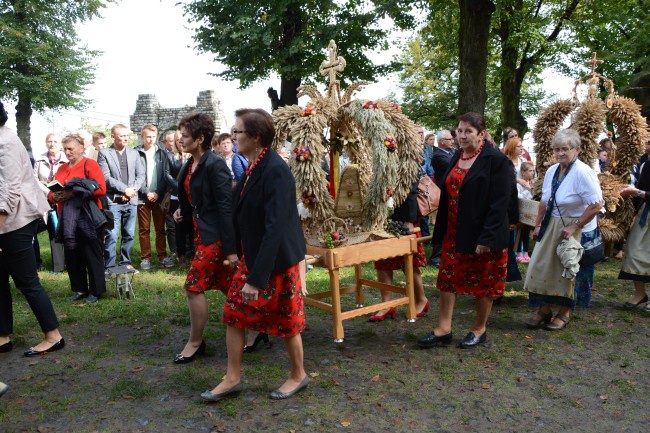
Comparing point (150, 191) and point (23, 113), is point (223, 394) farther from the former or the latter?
point (23, 113)

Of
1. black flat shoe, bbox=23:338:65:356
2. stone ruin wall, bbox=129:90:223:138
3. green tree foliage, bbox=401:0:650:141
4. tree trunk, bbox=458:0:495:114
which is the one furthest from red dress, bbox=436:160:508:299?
stone ruin wall, bbox=129:90:223:138

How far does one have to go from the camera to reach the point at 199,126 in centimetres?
442

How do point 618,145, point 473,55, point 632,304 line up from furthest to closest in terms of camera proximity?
1. point 473,55
2. point 618,145
3. point 632,304

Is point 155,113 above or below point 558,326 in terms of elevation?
above

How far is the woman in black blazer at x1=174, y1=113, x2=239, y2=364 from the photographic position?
4.29 metres

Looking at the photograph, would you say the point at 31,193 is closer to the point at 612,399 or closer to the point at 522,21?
the point at 612,399

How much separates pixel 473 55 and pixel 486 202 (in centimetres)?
783

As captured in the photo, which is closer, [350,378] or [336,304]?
[350,378]

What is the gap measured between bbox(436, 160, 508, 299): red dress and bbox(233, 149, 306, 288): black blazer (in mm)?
1694

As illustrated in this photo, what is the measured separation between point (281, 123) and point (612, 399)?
3266 mm

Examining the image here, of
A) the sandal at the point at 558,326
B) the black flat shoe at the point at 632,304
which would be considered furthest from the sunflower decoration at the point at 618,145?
the sandal at the point at 558,326

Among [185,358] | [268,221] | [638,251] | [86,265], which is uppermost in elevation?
[268,221]

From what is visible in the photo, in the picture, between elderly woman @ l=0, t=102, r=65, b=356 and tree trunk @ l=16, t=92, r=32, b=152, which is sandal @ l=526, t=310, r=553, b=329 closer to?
elderly woman @ l=0, t=102, r=65, b=356

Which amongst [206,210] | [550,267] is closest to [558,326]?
[550,267]
